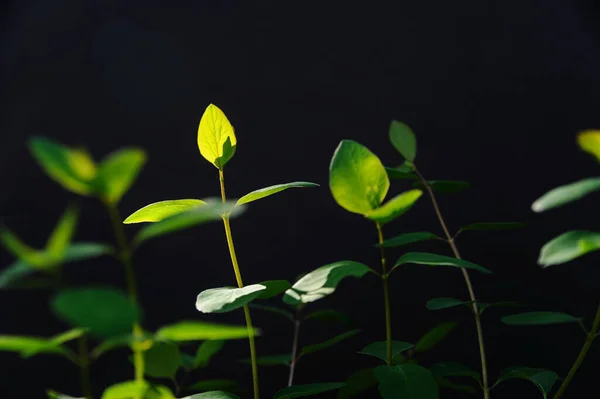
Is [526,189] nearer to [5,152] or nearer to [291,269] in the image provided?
[291,269]

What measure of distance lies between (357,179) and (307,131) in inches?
30.0

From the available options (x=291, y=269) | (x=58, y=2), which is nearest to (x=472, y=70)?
(x=291, y=269)

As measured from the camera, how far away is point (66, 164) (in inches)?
18.3

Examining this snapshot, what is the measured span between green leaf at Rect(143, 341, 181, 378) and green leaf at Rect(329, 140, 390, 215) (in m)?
0.33

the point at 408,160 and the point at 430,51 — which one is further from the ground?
the point at 430,51

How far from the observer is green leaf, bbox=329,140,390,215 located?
0.65m

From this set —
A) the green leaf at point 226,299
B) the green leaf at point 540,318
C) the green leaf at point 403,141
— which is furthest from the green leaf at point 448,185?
the green leaf at point 226,299

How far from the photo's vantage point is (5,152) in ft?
4.69

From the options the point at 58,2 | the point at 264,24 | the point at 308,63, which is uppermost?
the point at 58,2

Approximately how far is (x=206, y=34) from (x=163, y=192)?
1.24 ft

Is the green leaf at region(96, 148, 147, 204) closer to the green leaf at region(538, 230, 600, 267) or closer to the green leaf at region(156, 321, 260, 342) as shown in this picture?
the green leaf at region(156, 321, 260, 342)

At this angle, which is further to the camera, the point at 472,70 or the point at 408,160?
the point at 472,70

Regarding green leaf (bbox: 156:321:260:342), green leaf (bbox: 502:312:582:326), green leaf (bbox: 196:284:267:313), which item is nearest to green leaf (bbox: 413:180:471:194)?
green leaf (bbox: 502:312:582:326)

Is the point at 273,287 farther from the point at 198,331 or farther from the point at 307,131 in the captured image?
the point at 307,131
